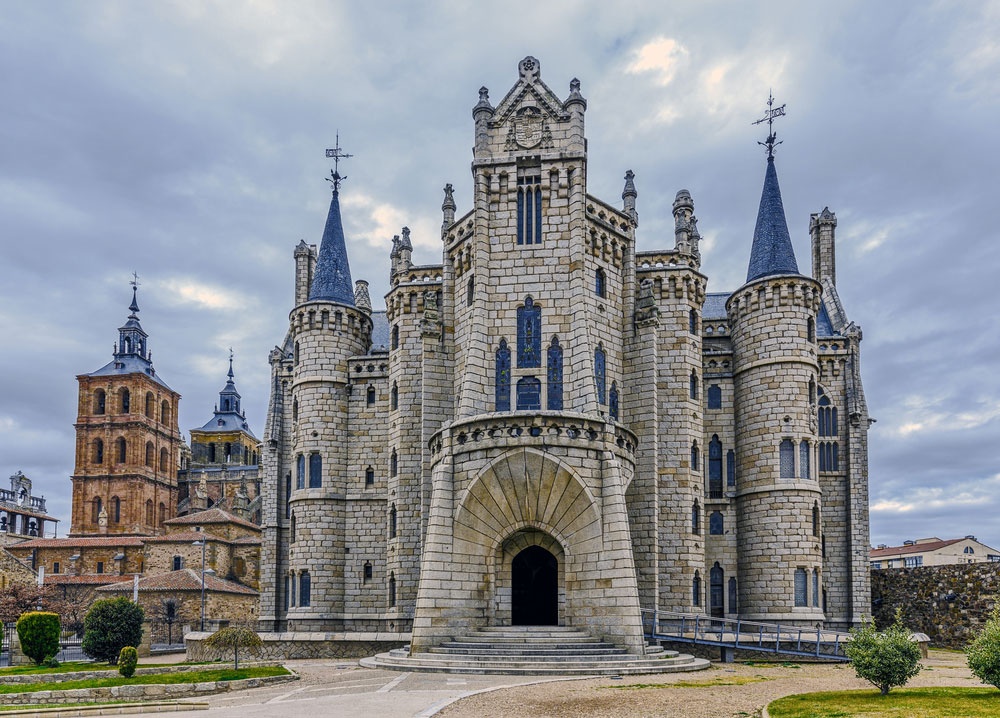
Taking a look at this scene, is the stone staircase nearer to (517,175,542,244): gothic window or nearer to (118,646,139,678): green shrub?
(118,646,139,678): green shrub

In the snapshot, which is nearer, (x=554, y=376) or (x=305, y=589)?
(x=554, y=376)

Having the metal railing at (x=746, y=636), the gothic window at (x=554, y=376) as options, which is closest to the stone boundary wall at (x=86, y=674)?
the gothic window at (x=554, y=376)

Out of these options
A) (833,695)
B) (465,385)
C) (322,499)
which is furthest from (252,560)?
(833,695)

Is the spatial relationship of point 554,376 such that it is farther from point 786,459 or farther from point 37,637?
point 37,637

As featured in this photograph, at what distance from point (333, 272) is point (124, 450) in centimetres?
5538

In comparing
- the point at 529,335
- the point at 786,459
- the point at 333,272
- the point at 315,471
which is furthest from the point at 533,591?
the point at 333,272

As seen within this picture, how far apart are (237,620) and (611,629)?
33.2 metres

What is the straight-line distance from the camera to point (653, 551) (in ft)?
112

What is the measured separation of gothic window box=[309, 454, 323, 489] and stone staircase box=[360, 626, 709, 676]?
484 inches

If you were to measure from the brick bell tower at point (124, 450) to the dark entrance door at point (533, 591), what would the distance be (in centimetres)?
6219

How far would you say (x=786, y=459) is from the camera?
36.8 metres

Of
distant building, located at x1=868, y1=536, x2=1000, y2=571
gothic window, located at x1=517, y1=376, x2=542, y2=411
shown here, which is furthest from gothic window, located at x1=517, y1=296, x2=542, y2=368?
distant building, located at x1=868, y1=536, x2=1000, y2=571

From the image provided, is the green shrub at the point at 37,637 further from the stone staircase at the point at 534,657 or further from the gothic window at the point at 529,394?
the gothic window at the point at 529,394

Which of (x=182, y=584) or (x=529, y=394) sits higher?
(x=529, y=394)
